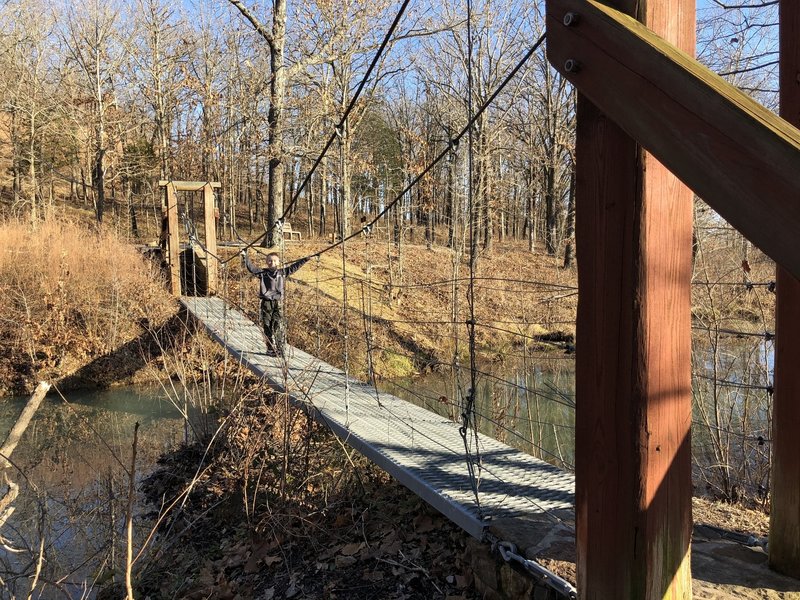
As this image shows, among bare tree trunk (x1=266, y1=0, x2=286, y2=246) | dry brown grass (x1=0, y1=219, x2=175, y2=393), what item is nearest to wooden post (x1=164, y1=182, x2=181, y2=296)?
dry brown grass (x1=0, y1=219, x2=175, y2=393)

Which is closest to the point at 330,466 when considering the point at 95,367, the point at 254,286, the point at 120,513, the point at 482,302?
the point at 120,513

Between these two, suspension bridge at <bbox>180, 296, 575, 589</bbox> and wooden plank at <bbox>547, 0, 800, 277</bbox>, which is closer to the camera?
wooden plank at <bbox>547, 0, 800, 277</bbox>

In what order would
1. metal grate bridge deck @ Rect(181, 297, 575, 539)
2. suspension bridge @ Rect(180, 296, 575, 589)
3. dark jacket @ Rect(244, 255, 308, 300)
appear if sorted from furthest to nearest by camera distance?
dark jacket @ Rect(244, 255, 308, 300) < metal grate bridge deck @ Rect(181, 297, 575, 539) < suspension bridge @ Rect(180, 296, 575, 589)

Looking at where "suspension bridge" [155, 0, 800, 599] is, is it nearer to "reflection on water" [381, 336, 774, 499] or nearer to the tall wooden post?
the tall wooden post

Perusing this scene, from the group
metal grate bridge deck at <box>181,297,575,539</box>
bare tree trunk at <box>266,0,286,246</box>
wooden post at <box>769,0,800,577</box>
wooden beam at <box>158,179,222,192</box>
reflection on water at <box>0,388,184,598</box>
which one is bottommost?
reflection on water at <box>0,388,184,598</box>

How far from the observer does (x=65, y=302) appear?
1102 cm

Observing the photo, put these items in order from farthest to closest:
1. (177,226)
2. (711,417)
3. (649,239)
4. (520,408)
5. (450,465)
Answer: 1. (177,226)
2. (520,408)
3. (711,417)
4. (450,465)
5. (649,239)

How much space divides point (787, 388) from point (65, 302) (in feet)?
38.1

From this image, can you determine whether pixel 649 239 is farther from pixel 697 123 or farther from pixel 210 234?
pixel 210 234

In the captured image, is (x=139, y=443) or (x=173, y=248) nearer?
(x=139, y=443)

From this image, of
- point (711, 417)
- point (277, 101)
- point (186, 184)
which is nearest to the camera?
point (711, 417)

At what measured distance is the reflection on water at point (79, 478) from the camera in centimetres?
351

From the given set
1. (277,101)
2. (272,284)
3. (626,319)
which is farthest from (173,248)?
(626,319)

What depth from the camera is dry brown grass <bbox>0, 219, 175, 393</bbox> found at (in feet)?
34.1
